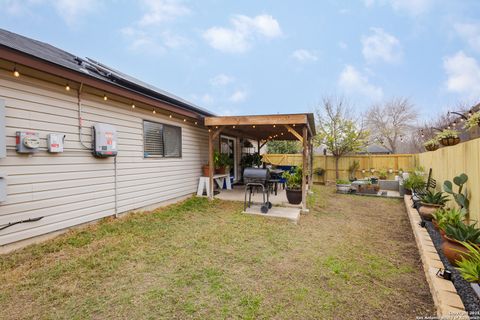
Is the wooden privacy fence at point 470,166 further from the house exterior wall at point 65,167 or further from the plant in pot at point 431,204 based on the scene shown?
the house exterior wall at point 65,167

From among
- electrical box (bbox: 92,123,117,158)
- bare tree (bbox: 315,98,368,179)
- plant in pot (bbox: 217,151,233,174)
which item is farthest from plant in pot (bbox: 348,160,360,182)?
electrical box (bbox: 92,123,117,158)

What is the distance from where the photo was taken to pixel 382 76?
21.4m

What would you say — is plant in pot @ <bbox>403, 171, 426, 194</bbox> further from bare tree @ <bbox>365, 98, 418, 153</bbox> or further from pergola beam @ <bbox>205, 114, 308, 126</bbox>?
bare tree @ <bbox>365, 98, 418, 153</bbox>

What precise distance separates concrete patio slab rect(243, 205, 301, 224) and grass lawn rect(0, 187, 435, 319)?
1.32 feet

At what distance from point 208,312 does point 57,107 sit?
3.83 m

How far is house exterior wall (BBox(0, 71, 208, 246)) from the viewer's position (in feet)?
10.2

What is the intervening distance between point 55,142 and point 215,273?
316cm

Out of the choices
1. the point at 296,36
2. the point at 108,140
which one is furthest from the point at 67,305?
the point at 296,36

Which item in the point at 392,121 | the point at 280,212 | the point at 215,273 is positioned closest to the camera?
the point at 215,273

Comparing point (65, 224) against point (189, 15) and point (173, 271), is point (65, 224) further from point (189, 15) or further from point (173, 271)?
point (189, 15)

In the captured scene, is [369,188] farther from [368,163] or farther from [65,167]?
[65,167]

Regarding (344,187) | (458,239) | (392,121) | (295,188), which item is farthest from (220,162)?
(392,121)

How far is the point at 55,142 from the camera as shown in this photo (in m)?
3.49

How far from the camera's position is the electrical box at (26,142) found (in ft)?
10.2
